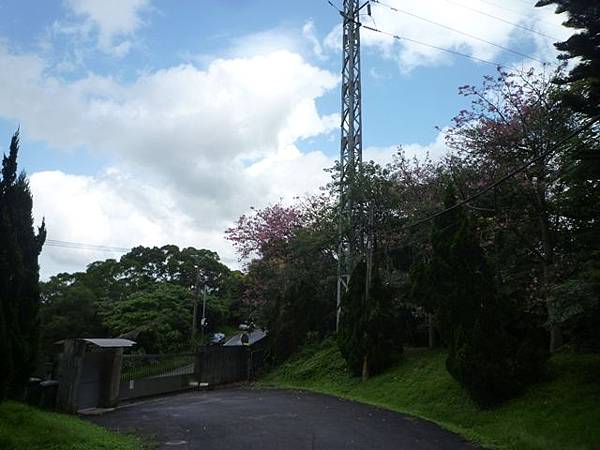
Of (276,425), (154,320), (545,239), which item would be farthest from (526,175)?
(154,320)

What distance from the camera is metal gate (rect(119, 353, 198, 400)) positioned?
14.3 metres

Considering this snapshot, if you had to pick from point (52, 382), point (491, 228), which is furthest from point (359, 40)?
point (52, 382)

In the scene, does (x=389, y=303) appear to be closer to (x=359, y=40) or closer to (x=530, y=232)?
(x=530, y=232)

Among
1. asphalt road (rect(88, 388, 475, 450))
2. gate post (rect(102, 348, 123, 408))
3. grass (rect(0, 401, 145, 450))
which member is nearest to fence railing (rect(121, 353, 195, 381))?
gate post (rect(102, 348, 123, 408))

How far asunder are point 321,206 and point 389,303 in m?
7.94

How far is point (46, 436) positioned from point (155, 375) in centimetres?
869

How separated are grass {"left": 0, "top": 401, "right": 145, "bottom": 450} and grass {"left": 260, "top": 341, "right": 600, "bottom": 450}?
20.3ft

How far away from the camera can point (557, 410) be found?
8711 mm

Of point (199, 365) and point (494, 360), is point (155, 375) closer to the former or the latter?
point (199, 365)

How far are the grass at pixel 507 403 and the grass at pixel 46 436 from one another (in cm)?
620

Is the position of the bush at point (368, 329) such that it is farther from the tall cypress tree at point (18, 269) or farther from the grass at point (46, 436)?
the tall cypress tree at point (18, 269)

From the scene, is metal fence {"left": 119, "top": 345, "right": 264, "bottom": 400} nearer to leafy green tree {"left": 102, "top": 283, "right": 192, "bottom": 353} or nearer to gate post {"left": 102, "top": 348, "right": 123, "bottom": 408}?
gate post {"left": 102, "top": 348, "right": 123, "bottom": 408}

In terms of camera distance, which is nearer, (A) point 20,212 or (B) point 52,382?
(A) point 20,212

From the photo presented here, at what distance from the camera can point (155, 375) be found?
15.9 meters
